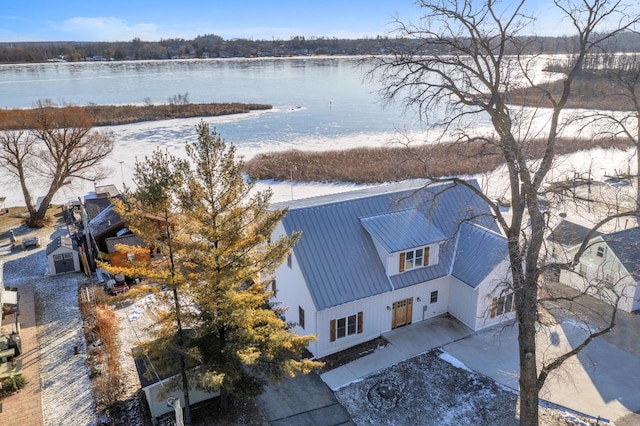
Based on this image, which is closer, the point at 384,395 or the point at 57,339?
the point at 384,395

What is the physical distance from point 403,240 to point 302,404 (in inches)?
285

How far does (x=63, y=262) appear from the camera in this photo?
955 inches

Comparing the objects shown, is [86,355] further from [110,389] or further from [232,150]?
[232,150]

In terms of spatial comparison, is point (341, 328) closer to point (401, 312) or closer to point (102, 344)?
point (401, 312)

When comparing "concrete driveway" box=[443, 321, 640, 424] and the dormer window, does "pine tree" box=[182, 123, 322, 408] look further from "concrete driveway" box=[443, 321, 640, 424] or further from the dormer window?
"concrete driveway" box=[443, 321, 640, 424]

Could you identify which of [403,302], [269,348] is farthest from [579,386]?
[269,348]

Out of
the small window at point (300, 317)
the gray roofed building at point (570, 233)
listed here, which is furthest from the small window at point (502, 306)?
the small window at point (300, 317)

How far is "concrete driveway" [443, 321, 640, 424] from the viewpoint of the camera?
14758 millimetres

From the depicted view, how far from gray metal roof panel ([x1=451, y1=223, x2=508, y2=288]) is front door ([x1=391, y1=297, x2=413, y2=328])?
7.54 feet

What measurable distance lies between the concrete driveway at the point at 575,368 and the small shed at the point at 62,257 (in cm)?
1928

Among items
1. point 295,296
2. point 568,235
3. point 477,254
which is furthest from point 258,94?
point 477,254

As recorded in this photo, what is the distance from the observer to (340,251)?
18.0 meters

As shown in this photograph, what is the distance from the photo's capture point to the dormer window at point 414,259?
18.3 meters

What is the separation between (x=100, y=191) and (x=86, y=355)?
1745cm
